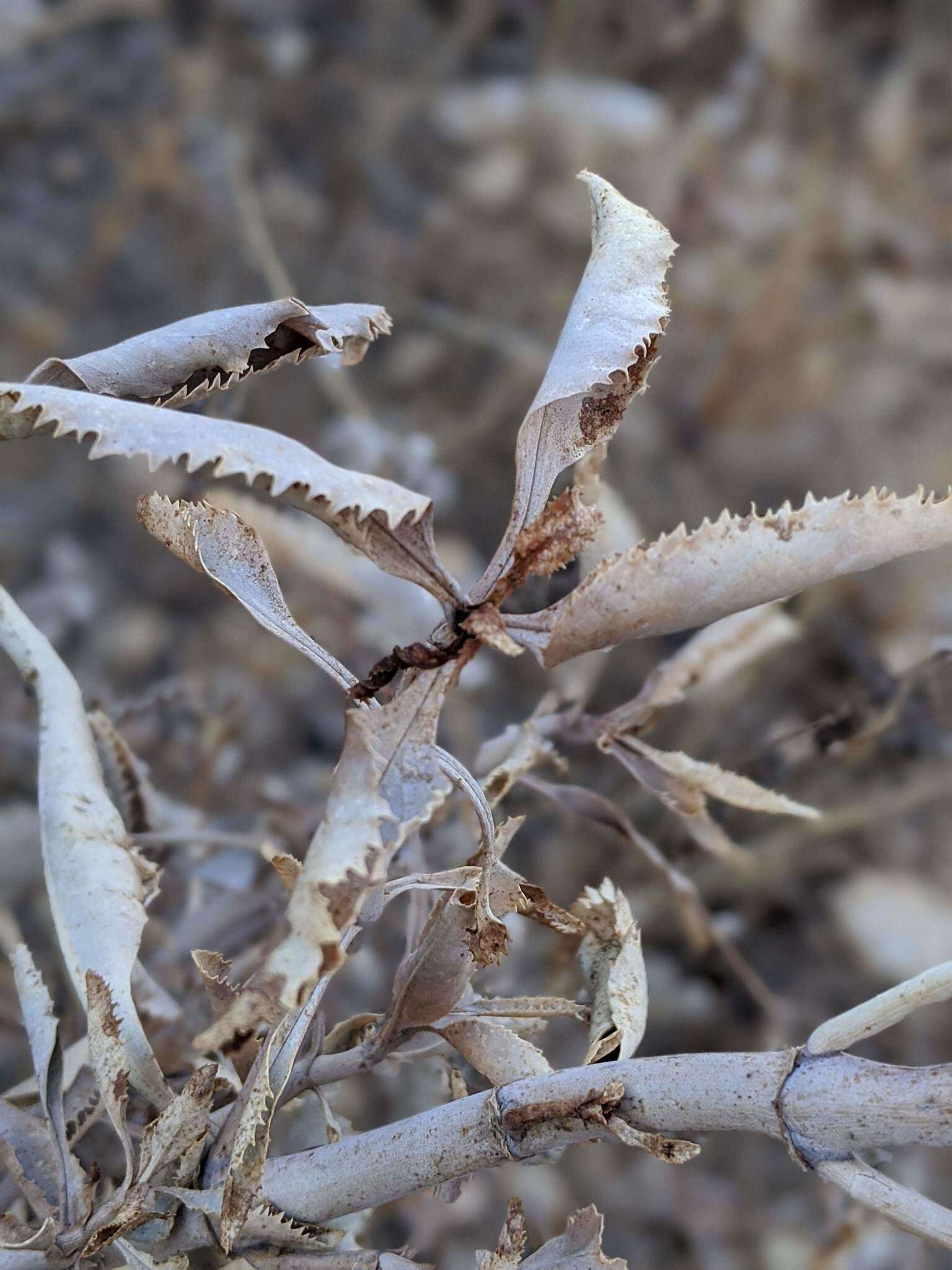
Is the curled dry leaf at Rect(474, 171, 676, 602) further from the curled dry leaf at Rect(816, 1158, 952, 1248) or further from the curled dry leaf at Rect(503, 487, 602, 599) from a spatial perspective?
the curled dry leaf at Rect(816, 1158, 952, 1248)

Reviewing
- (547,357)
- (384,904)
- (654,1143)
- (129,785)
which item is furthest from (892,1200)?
(547,357)

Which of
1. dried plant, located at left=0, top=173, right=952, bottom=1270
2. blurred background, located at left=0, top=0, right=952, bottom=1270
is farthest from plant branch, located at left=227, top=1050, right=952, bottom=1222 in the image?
blurred background, located at left=0, top=0, right=952, bottom=1270

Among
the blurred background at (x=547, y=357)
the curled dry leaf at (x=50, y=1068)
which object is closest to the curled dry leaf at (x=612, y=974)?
the curled dry leaf at (x=50, y=1068)

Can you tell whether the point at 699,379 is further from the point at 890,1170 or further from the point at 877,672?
the point at 890,1170

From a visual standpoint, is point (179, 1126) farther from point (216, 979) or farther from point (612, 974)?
point (612, 974)

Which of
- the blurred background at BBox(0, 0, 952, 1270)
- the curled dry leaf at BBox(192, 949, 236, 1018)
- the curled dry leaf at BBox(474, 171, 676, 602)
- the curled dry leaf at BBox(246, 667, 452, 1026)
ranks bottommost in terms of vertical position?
the curled dry leaf at BBox(192, 949, 236, 1018)

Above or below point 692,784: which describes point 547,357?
above

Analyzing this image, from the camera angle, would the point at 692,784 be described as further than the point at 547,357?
No
